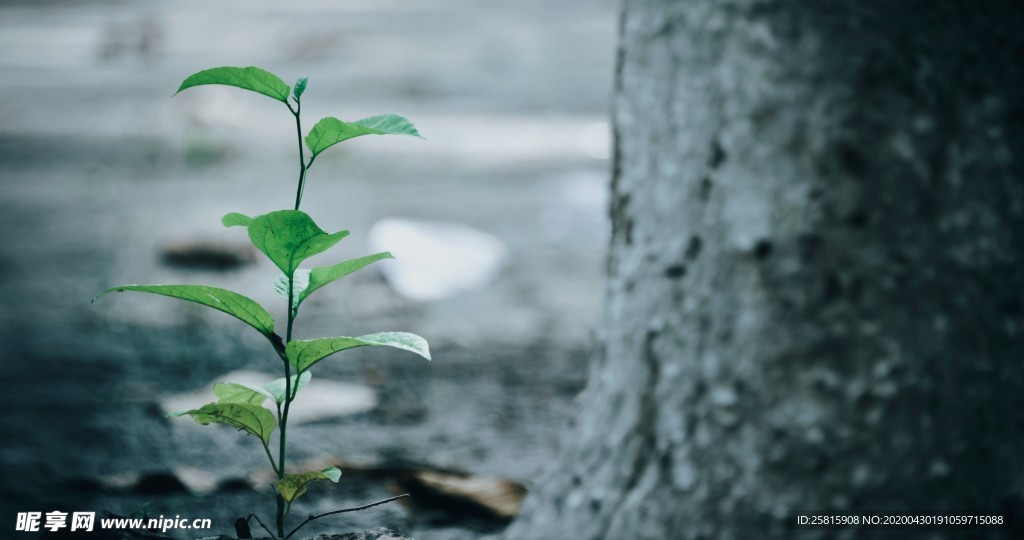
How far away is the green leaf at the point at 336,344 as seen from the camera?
29.8 inches

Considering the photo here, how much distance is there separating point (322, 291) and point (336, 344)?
1.37 meters

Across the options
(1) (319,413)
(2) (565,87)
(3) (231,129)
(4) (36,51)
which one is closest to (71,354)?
(1) (319,413)

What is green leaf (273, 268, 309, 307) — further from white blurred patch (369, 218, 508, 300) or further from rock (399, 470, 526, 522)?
white blurred patch (369, 218, 508, 300)

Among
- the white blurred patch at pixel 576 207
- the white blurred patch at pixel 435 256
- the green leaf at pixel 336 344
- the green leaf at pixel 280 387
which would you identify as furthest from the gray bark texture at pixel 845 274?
the white blurred patch at pixel 576 207

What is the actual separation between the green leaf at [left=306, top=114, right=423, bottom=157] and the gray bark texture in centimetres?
24

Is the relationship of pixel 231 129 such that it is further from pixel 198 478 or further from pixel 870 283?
pixel 870 283

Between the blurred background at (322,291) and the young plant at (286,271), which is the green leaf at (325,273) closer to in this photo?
the young plant at (286,271)

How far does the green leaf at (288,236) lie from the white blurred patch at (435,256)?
1323 millimetres

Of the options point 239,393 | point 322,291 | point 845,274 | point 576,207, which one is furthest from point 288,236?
point 576,207

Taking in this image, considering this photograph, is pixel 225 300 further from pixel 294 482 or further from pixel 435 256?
pixel 435 256

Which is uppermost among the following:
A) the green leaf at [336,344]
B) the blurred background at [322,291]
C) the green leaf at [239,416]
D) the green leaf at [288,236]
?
the green leaf at [288,236]

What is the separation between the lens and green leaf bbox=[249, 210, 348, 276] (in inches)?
28.6

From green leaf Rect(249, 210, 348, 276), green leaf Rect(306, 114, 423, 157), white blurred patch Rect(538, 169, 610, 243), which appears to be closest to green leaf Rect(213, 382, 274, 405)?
green leaf Rect(249, 210, 348, 276)

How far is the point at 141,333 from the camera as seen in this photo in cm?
181
